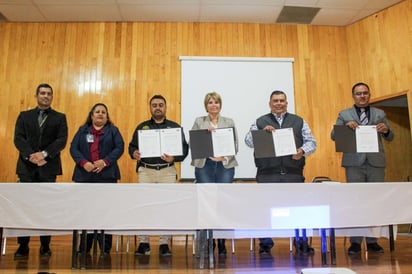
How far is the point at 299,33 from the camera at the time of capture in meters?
5.42

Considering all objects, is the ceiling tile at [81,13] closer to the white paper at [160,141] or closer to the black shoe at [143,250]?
the white paper at [160,141]

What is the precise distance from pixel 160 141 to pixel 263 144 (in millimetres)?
865

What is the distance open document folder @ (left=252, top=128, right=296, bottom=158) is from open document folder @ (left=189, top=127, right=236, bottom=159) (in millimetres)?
207

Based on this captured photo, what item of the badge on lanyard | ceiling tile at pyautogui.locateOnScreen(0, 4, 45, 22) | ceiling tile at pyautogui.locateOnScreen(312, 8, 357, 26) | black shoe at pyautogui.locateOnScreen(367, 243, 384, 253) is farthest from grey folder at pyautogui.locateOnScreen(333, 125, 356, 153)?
ceiling tile at pyautogui.locateOnScreen(0, 4, 45, 22)

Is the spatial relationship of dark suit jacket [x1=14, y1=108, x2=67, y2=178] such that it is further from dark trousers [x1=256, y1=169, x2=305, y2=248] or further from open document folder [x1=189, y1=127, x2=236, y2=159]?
dark trousers [x1=256, y1=169, x2=305, y2=248]

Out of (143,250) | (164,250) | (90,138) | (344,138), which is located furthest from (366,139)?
(90,138)

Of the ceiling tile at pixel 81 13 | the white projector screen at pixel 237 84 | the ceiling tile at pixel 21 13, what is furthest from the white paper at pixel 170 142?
the ceiling tile at pixel 21 13

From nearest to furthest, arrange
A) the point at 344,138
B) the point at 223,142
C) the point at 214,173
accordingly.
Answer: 1. the point at 223,142
2. the point at 344,138
3. the point at 214,173

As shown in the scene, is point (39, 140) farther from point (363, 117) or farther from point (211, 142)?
point (363, 117)

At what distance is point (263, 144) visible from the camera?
2.98m

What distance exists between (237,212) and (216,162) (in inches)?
31.0

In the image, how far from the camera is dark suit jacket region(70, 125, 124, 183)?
3197mm

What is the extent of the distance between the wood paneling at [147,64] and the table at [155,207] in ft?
8.13

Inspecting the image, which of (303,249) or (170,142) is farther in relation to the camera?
(303,249)
